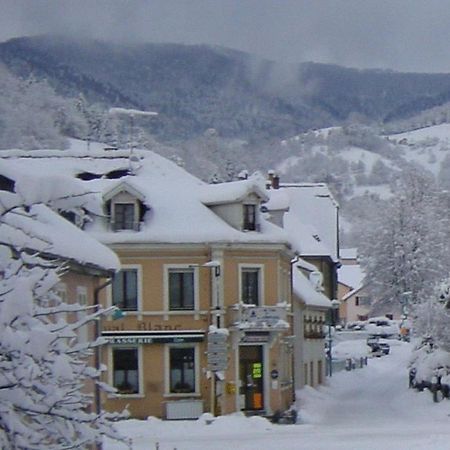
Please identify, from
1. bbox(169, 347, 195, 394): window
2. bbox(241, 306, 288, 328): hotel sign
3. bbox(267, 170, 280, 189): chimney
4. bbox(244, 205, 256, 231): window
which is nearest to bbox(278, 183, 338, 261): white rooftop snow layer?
bbox(267, 170, 280, 189): chimney

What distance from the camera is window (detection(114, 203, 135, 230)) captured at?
4328 cm

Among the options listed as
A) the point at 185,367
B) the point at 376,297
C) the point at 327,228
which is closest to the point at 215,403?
the point at 185,367

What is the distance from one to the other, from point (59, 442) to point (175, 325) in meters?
33.4

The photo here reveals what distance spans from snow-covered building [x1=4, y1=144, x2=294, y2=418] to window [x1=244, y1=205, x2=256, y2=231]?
1.6 inches

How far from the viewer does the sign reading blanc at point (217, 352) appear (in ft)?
141

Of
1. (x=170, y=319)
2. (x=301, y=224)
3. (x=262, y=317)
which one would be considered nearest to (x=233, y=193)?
(x=262, y=317)

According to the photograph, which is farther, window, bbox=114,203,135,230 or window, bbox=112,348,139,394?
window, bbox=114,203,135,230

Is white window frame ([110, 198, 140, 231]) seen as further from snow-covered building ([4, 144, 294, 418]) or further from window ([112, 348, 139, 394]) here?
window ([112, 348, 139, 394])

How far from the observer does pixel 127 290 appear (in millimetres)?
43406

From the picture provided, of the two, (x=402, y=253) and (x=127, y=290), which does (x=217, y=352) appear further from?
(x=402, y=253)

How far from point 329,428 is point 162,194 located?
10889 mm

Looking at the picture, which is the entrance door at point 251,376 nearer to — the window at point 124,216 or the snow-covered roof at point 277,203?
the window at point 124,216

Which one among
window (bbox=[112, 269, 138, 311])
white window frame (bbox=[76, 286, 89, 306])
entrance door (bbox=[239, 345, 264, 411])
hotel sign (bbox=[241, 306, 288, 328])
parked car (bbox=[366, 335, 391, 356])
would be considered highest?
white window frame (bbox=[76, 286, 89, 306])

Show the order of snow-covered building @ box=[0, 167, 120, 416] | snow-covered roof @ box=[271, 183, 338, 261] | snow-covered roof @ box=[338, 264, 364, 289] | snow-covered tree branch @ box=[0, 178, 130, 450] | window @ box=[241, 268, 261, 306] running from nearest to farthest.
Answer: snow-covered tree branch @ box=[0, 178, 130, 450]
snow-covered building @ box=[0, 167, 120, 416]
window @ box=[241, 268, 261, 306]
snow-covered roof @ box=[271, 183, 338, 261]
snow-covered roof @ box=[338, 264, 364, 289]
